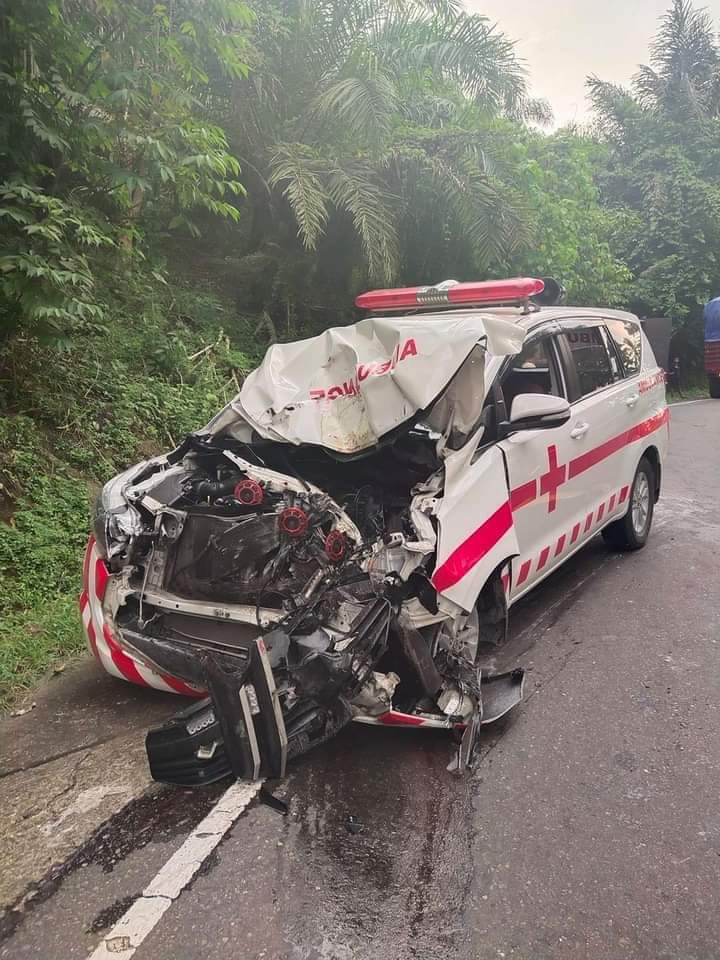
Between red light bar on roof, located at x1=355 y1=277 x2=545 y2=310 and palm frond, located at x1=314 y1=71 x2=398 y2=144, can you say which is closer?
red light bar on roof, located at x1=355 y1=277 x2=545 y2=310

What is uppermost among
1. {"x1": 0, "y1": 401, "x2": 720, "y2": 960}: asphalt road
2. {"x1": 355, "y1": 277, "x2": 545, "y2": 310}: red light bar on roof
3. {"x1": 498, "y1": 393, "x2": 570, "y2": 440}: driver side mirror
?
{"x1": 355, "y1": 277, "x2": 545, "y2": 310}: red light bar on roof

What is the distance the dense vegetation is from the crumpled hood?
5.61 ft

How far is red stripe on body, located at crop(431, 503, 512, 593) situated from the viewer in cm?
313

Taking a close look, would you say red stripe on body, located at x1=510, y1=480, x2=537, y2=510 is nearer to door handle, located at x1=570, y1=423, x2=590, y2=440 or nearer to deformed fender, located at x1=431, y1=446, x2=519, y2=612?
deformed fender, located at x1=431, y1=446, x2=519, y2=612

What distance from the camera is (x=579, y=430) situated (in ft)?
15.4

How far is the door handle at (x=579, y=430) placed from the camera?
4.61 metres

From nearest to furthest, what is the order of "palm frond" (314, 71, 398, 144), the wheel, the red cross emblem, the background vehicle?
the red cross emblem, the wheel, "palm frond" (314, 71, 398, 144), the background vehicle

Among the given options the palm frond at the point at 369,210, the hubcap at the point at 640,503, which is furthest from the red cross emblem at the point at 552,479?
the palm frond at the point at 369,210

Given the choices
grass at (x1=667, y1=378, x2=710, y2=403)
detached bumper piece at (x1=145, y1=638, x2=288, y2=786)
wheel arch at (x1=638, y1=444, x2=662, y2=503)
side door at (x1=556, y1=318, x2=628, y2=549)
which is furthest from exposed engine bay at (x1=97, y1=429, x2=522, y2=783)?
grass at (x1=667, y1=378, x2=710, y2=403)

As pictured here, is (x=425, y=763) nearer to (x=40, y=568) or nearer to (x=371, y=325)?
(x=371, y=325)

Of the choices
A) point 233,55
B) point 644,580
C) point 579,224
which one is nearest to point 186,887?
point 644,580

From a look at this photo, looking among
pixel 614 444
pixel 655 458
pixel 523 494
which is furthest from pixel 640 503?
pixel 523 494

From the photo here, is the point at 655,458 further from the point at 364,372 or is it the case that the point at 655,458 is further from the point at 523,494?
the point at 364,372

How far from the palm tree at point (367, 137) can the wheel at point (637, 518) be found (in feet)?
18.0
